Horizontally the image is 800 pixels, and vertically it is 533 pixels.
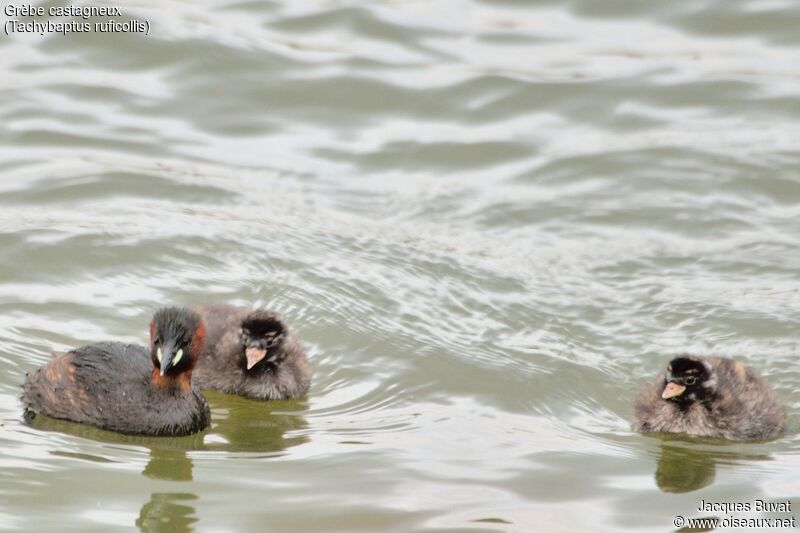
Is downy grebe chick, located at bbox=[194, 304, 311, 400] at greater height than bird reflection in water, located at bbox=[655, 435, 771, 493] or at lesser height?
greater

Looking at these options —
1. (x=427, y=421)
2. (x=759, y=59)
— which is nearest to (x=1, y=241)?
(x=427, y=421)

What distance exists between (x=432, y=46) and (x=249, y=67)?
2.27 m

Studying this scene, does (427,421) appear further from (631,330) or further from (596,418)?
(631,330)

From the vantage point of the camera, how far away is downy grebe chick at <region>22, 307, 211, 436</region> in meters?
8.20

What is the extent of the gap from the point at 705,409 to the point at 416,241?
384 cm

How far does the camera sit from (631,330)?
35.3 feet

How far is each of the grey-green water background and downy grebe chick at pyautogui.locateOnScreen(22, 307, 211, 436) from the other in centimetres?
13

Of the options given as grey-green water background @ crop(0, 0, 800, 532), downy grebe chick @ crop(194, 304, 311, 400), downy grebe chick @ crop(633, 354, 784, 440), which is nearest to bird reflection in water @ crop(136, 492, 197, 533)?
grey-green water background @ crop(0, 0, 800, 532)

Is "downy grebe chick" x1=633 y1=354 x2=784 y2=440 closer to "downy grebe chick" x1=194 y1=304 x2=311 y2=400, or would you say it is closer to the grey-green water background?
the grey-green water background

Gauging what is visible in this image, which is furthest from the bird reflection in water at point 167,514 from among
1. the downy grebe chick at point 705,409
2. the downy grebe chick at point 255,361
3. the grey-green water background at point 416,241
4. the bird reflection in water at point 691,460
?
the downy grebe chick at point 705,409

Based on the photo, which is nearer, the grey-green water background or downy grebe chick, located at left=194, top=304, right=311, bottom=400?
the grey-green water background

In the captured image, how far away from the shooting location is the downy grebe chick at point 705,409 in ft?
29.4

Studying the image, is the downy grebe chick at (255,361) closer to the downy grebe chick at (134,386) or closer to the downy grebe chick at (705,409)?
the downy grebe chick at (134,386)

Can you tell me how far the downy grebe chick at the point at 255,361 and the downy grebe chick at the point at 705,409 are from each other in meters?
2.33
